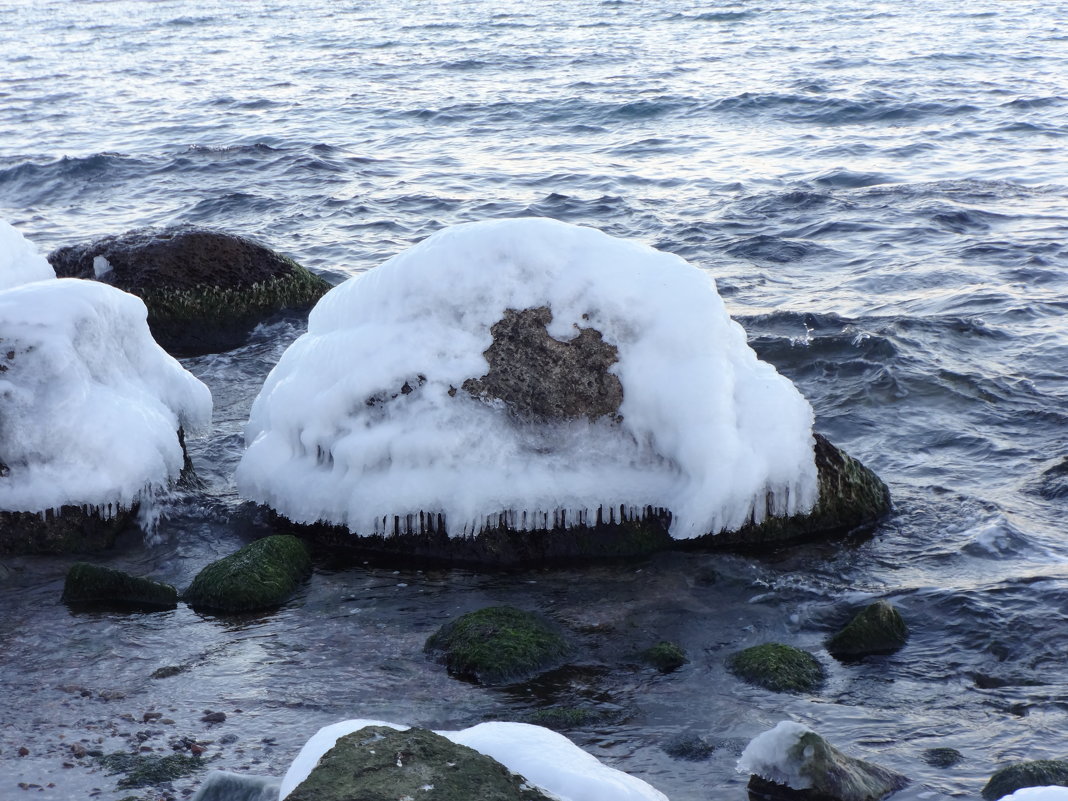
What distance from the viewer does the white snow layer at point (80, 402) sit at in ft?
25.1

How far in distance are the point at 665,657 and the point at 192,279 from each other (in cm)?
753

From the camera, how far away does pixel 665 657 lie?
620 cm

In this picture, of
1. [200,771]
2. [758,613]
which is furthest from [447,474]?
[200,771]

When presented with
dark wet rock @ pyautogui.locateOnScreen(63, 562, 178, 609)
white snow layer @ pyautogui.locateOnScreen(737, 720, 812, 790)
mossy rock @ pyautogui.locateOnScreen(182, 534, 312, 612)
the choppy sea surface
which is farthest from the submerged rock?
dark wet rock @ pyautogui.locateOnScreen(63, 562, 178, 609)

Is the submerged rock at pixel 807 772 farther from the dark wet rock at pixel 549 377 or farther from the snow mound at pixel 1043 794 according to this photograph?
the dark wet rock at pixel 549 377

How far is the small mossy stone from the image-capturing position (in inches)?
243

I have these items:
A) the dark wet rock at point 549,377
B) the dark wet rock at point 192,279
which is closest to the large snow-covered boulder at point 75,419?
the dark wet rock at point 549,377

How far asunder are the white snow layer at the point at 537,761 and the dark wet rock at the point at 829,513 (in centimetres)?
286

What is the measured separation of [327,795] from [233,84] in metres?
25.4

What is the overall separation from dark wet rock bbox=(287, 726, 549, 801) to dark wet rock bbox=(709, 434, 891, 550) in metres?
3.34

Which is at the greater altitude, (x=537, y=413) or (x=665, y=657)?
(x=537, y=413)

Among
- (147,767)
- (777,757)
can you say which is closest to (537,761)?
(777,757)

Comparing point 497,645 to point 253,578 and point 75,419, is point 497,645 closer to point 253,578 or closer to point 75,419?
point 253,578

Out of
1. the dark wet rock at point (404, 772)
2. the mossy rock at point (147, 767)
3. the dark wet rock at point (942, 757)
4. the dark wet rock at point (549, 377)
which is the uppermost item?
the dark wet rock at point (549, 377)
